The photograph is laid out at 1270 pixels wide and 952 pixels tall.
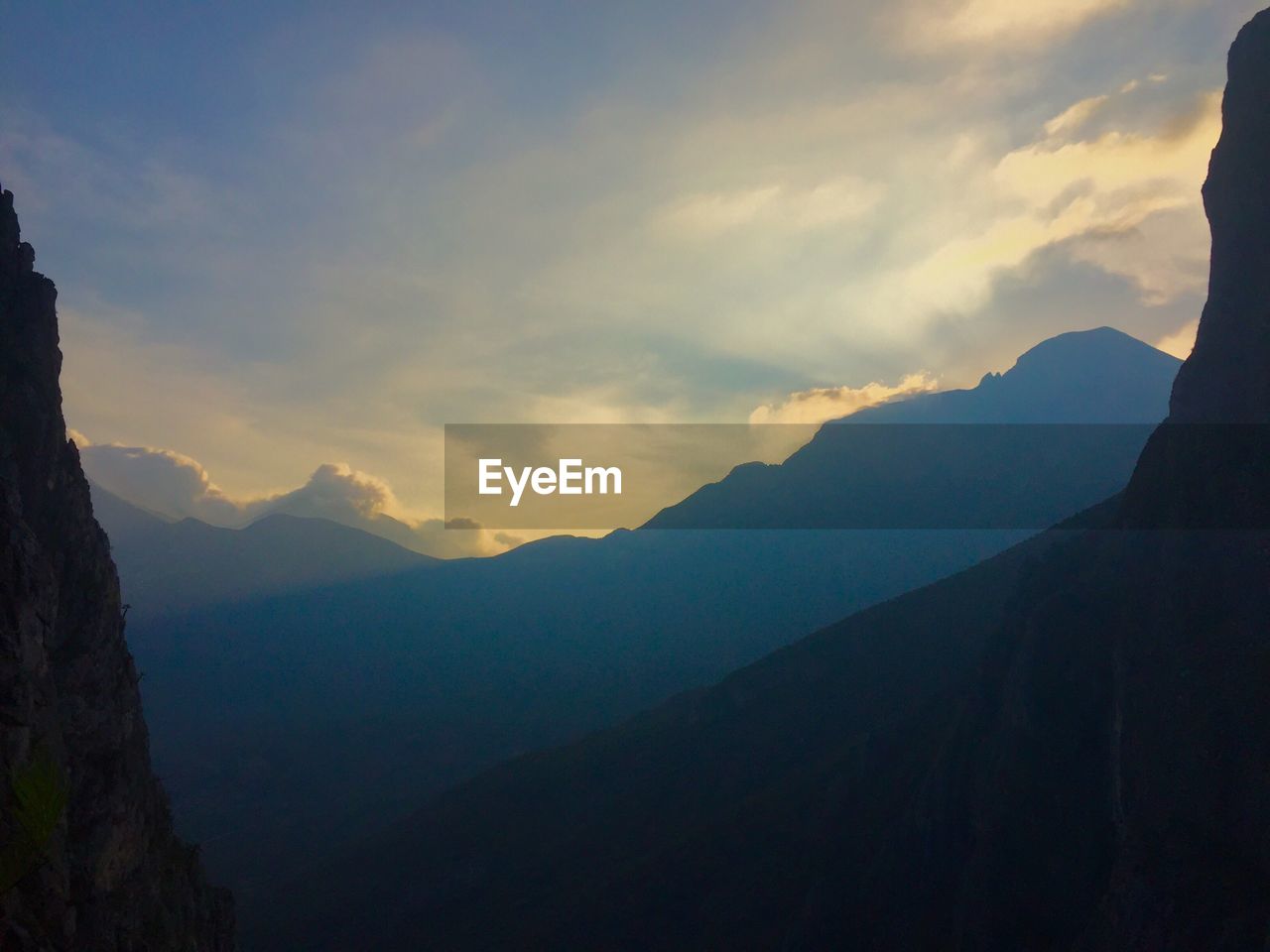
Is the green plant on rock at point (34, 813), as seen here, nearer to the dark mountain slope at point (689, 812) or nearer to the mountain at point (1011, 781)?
the mountain at point (1011, 781)

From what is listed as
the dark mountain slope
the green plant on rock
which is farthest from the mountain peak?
the green plant on rock

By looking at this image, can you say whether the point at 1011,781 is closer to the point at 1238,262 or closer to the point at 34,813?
the point at 1238,262

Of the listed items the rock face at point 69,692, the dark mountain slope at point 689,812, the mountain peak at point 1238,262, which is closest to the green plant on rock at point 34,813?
the rock face at point 69,692

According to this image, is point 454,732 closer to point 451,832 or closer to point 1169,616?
point 451,832

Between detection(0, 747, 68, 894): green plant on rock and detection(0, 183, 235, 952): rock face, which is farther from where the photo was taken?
detection(0, 183, 235, 952): rock face

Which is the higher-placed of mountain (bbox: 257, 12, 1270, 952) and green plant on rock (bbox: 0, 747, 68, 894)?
green plant on rock (bbox: 0, 747, 68, 894)

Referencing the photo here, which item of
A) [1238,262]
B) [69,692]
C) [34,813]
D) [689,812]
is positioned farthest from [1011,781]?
[34,813]

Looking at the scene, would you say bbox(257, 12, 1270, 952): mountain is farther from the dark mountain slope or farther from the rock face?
the rock face
